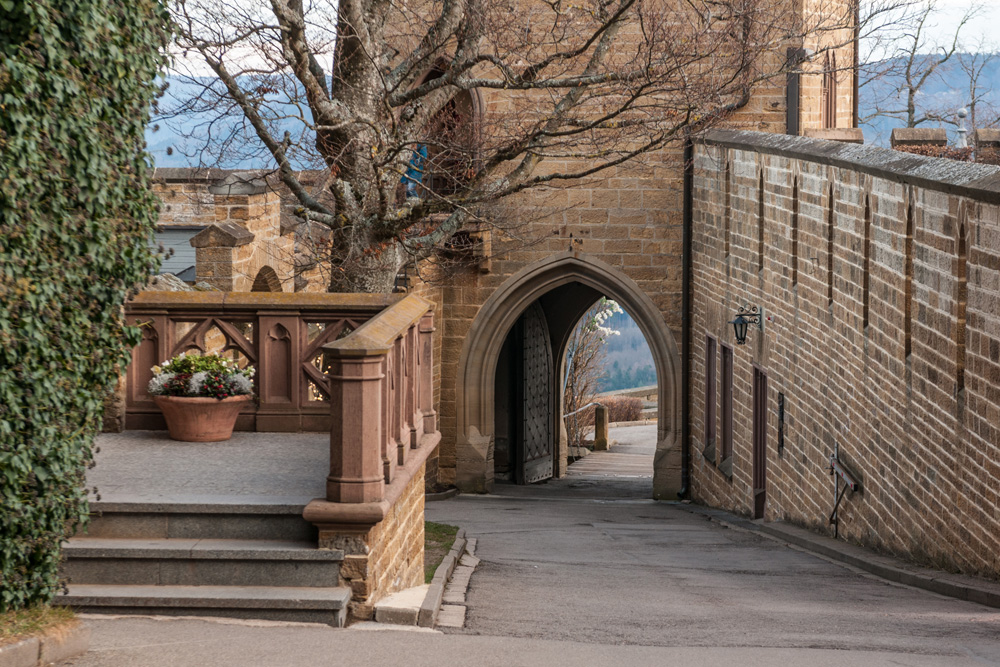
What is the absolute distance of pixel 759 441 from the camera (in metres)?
13.9

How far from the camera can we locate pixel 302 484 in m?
6.65

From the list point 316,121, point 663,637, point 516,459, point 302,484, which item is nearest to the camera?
point 663,637

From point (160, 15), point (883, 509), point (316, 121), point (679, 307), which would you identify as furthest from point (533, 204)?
point (160, 15)

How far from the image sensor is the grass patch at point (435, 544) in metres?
8.62

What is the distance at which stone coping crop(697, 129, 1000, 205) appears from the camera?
720 centimetres

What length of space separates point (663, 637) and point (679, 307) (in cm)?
1261

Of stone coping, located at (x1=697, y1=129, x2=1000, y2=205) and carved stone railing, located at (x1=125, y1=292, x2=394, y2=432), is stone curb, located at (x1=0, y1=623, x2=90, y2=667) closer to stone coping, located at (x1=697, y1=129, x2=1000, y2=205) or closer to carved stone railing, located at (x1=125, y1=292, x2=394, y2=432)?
carved stone railing, located at (x1=125, y1=292, x2=394, y2=432)

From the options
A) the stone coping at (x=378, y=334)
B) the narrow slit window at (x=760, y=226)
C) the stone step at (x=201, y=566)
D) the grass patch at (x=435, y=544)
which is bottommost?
the grass patch at (x=435, y=544)

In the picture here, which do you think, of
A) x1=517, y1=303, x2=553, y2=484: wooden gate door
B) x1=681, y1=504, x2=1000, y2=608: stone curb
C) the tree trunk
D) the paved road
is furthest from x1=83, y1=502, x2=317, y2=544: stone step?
x1=517, y1=303, x2=553, y2=484: wooden gate door

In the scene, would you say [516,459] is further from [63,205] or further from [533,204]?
[63,205]

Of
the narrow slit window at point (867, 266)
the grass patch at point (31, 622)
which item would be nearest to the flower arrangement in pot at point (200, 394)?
the grass patch at point (31, 622)

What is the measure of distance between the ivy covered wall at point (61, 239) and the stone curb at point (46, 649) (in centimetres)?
23

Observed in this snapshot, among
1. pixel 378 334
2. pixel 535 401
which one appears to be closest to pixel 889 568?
pixel 378 334

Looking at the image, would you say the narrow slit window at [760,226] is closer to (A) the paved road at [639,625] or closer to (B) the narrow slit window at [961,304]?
(A) the paved road at [639,625]
